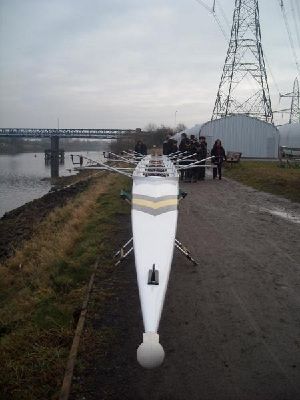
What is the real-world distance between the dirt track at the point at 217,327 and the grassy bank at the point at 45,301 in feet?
1.52

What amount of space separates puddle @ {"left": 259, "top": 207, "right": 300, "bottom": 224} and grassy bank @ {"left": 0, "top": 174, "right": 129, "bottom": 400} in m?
4.74

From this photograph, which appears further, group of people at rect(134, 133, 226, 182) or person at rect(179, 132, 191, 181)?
person at rect(179, 132, 191, 181)

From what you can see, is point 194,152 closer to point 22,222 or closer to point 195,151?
point 195,151

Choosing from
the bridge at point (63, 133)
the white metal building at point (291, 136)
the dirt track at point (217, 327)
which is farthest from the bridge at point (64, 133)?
the dirt track at point (217, 327)

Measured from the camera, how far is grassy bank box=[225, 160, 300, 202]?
17641mm

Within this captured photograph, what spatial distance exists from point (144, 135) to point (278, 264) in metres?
71.8

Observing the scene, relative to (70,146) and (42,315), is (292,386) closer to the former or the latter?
(42,315)

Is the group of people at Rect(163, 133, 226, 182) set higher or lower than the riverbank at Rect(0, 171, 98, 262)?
higher

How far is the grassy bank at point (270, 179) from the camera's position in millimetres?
17641

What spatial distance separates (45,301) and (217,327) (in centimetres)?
305

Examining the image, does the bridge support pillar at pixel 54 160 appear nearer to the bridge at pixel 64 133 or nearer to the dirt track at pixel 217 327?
the bridge at pixel 64 133

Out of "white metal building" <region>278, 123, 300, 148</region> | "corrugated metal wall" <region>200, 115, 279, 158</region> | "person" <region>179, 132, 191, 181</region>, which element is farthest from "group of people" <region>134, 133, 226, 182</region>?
"white metal building" <region>278, 123, 300, 148</region>

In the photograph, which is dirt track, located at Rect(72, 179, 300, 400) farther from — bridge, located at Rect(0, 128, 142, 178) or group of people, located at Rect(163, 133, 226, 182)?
bridge, located at Rect(0, 128, 142, 178)

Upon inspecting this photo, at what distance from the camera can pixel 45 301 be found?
23.8ft
